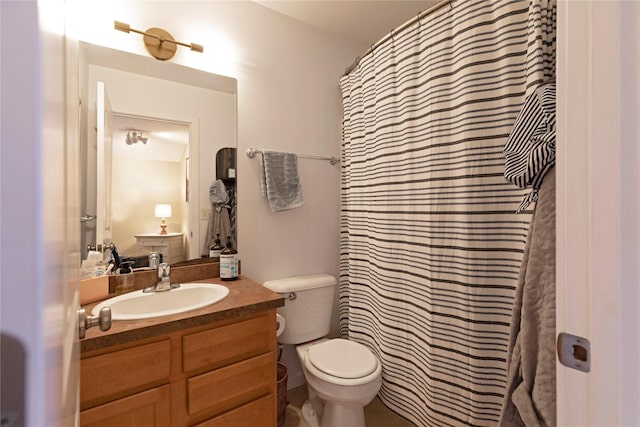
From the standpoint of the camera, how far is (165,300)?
1.32 metres

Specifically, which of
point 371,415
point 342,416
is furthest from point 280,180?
point 371,415

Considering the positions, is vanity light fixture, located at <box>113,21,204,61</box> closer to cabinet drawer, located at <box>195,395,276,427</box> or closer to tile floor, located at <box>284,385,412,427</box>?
cabinet drawer, located at <box>195,395,276,427</box>

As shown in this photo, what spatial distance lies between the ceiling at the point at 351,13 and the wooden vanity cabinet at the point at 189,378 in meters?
1.79

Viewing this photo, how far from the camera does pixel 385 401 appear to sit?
1.62 m

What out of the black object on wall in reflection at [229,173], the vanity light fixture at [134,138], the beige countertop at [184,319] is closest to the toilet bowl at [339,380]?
the beige countertop at [184,319]

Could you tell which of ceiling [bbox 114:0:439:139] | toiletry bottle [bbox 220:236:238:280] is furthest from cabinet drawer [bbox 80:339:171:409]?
ceiling [bbox 114:0:439:139]

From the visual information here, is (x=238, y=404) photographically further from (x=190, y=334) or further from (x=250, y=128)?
(x=250, y=128)

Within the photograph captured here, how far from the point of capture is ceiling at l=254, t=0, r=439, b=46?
1.73 meters

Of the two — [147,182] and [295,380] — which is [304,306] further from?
[147,182]

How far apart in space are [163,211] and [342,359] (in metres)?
1.23
